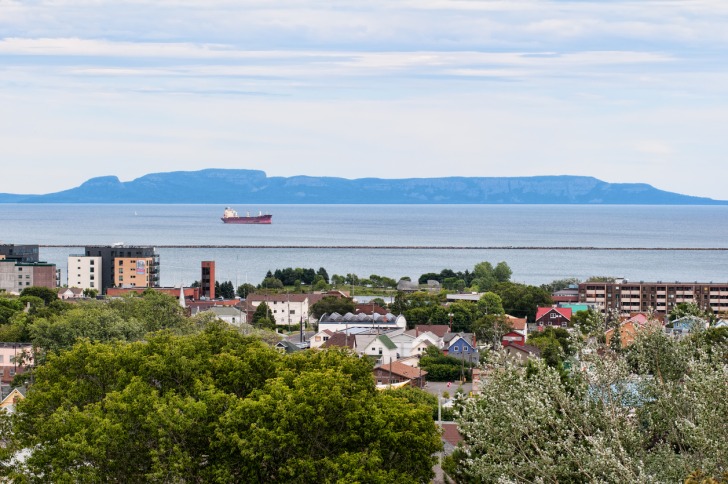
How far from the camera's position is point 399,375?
115 ft

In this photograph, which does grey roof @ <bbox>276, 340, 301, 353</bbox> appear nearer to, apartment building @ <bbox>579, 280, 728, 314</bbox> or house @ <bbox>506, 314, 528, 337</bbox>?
house @ <bbox>506, 314, 528, 337</bbox>

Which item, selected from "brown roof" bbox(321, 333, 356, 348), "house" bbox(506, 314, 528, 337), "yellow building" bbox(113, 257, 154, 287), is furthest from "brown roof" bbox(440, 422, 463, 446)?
"yellow building" bbox(113, 257, 154, 287)

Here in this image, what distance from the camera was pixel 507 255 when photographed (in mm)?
126188

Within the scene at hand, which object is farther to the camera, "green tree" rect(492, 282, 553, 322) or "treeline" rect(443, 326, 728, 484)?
"green tree" rect(492, 282, 553, 322)

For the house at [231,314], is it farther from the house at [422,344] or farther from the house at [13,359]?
the house at [13,359]

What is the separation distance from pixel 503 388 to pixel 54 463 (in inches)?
243

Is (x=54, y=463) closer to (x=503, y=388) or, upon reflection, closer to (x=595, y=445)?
(x=503, y=388)

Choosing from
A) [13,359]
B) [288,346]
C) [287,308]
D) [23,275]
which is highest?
[13,359]

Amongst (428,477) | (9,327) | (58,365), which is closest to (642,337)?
(428,477)

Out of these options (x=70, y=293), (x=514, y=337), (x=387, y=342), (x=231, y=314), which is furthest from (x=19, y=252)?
(x=514, y=337)

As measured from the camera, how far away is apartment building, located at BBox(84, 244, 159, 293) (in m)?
73.2

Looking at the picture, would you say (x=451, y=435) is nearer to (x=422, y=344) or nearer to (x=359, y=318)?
(x=422, y=344)

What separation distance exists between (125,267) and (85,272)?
9.85 ft

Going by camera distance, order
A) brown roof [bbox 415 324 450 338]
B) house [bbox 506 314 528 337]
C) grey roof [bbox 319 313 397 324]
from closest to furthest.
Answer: brown roof [bbox 415 324 450 338]
house [bbox 506 314 528 337]
grey roof [bbox 319 313 397 324]
